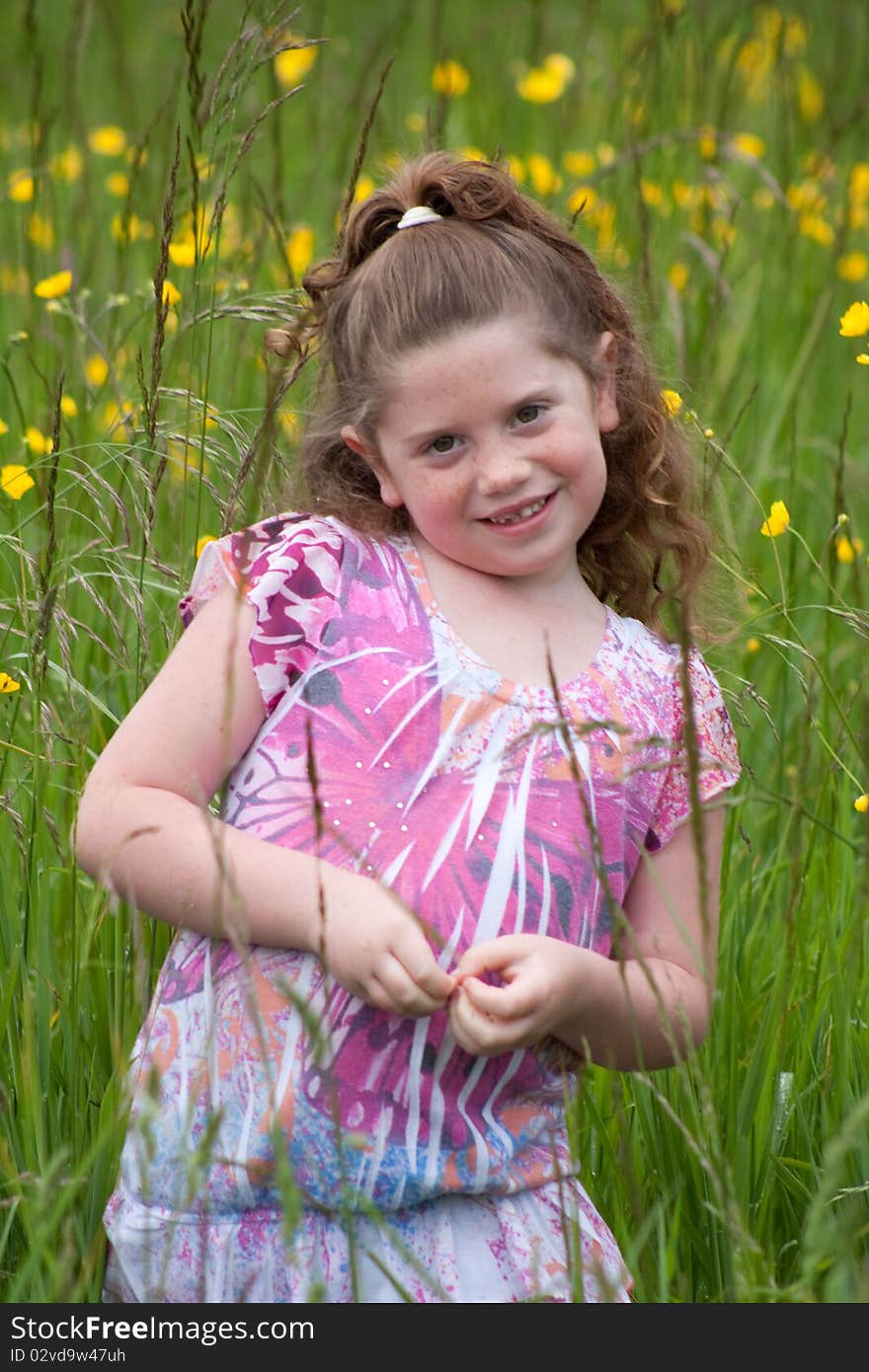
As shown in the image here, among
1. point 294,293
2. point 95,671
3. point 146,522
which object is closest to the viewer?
point 146,522

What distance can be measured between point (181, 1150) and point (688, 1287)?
51 cm

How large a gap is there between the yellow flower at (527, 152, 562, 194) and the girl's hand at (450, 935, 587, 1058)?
1.93m

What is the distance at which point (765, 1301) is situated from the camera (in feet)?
3.98

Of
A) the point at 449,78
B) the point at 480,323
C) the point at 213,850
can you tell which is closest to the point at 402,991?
the point at 213,850

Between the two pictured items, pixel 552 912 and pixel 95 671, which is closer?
pixel 552 912

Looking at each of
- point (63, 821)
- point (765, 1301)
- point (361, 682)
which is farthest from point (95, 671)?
point (765, 1301)

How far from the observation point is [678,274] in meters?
3.18

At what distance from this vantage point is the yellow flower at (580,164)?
3555 millimetres

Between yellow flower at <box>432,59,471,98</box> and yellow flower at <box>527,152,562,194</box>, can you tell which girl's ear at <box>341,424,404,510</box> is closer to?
yellow flower at <box>432,59,471,98</box>

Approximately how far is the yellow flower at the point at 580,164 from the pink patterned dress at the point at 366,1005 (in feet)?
7.58

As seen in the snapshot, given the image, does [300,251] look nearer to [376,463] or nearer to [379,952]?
[376,463]

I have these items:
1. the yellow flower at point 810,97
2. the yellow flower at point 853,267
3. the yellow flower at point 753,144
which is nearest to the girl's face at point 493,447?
the yellow flower at point 853,267

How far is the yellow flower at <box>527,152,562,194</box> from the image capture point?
290cm
